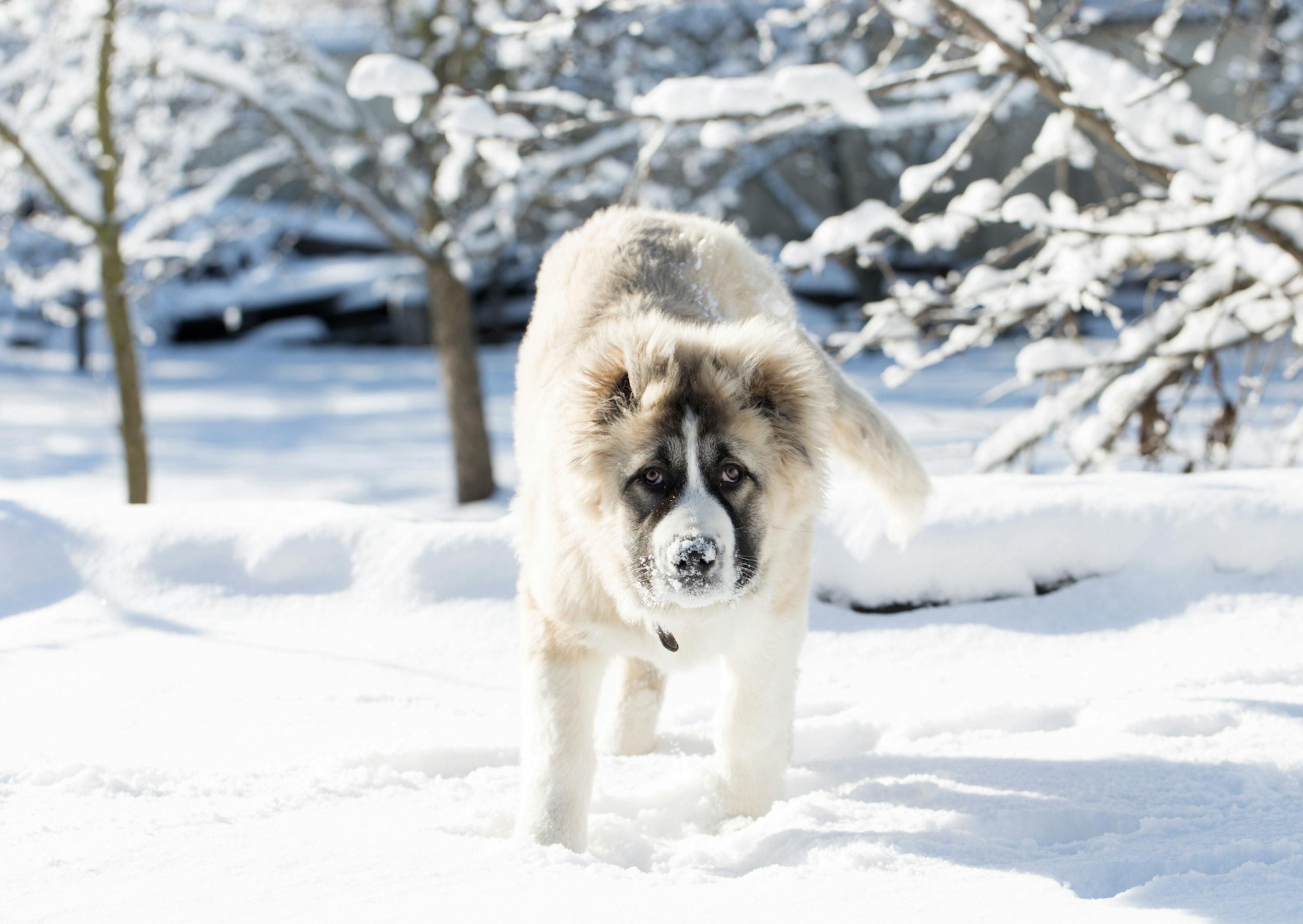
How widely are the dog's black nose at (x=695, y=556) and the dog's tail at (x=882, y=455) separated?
120cm

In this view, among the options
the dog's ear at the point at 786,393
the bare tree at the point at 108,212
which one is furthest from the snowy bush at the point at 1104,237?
the bare tree at the point at 108,212

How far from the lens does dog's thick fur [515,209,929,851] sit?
2.61 meters

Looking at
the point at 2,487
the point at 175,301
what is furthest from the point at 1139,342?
the point at 175,301

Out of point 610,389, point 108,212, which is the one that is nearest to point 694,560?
point 610,389

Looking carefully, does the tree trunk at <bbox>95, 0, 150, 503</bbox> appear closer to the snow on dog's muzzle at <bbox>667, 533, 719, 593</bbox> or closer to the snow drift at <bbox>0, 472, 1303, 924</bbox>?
the snow drift at <bbox>0, 472, 1303, 924</bbox>

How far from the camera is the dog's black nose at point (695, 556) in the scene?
2408 millimetres

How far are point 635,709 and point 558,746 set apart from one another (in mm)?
698

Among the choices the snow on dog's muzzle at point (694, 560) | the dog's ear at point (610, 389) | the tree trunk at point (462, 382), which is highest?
the dog's ear at point (610, 389)

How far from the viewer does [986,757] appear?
122 inches

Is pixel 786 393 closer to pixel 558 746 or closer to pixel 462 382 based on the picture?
pixel 558 746

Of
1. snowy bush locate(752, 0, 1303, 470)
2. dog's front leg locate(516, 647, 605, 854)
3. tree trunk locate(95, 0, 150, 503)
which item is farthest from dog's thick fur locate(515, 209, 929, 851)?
tree trunk locate(95, 0, 150, 503)

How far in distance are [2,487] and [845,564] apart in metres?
10.2

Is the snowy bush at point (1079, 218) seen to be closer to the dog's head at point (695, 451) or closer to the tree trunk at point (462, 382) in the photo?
the dog's head at point (695, 451)

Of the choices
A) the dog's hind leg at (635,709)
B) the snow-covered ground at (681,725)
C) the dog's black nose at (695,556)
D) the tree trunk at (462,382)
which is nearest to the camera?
the snow-covered ground at (681,725)
